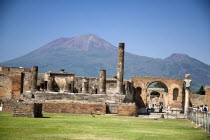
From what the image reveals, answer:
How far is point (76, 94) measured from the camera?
42250 millimetres

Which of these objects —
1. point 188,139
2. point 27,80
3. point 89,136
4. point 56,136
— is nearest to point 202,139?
point 188,139

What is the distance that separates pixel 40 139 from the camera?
13.6m

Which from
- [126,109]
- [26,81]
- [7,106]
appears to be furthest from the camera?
[26,81]

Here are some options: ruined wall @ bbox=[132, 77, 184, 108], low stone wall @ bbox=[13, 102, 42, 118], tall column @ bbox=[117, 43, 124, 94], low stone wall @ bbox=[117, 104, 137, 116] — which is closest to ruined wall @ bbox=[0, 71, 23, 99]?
tall column @ bbox=[117, 43, 124, 94]

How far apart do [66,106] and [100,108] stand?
8.76 ft

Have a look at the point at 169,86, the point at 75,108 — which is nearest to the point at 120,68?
the point at 75,108

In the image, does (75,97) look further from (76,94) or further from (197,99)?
(197,99)

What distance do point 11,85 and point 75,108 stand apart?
60.1 ft

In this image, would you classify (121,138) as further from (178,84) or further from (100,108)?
(178,84)

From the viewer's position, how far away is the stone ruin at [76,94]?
110 feet

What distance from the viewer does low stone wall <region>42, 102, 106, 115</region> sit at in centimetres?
3347

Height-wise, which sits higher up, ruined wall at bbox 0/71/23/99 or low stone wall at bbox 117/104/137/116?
ruined wall at bbox 0/71/23/99

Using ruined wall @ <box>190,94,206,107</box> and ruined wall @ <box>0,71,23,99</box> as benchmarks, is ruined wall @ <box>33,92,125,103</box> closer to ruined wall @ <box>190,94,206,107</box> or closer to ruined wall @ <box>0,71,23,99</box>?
ruined wall @ <box>0,71,23,99</box>

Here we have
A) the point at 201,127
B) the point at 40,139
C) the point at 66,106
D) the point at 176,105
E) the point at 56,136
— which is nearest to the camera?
the point at 40,139
